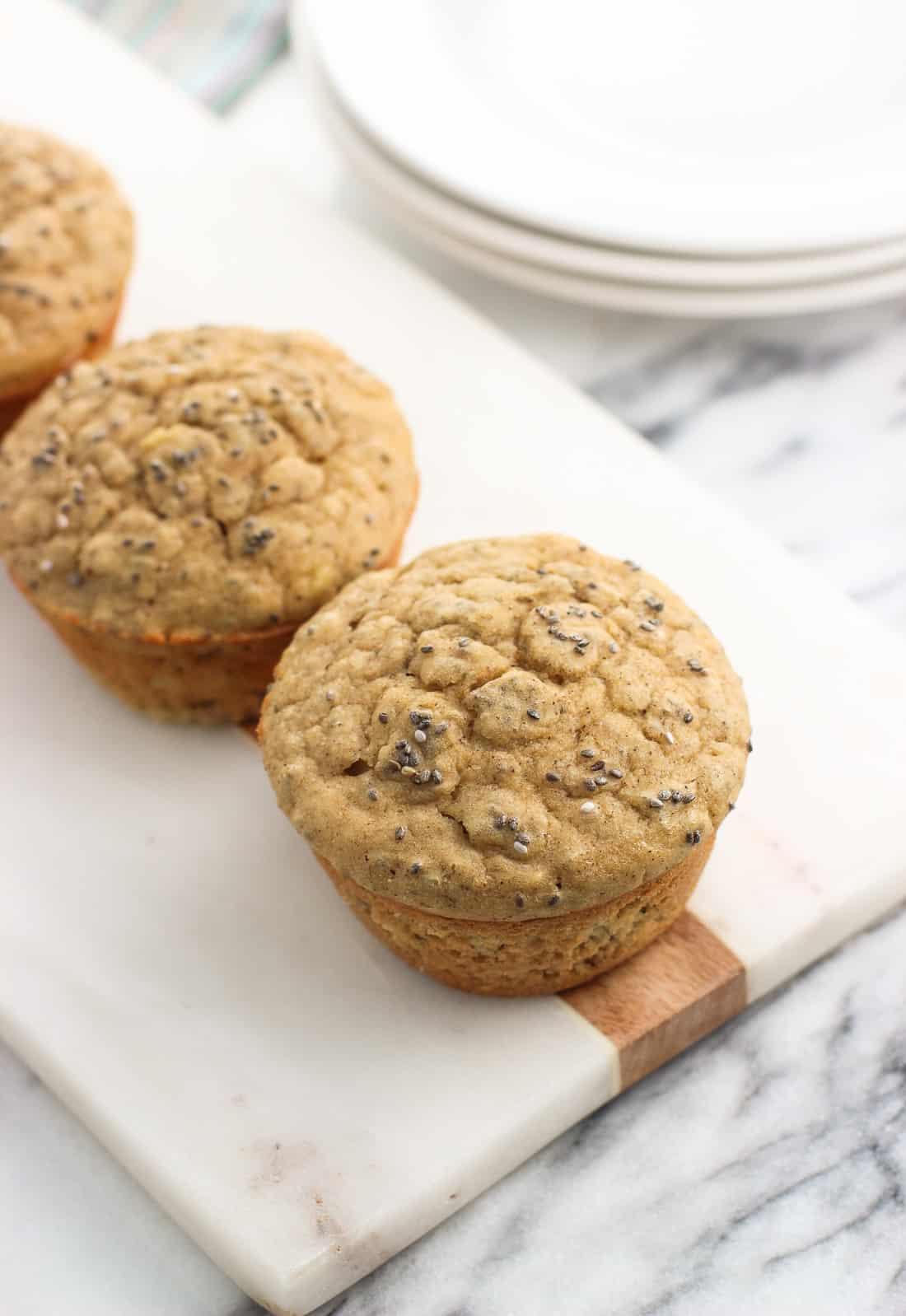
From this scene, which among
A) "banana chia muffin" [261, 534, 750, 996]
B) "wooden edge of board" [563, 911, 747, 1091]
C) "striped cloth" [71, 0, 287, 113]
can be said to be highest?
"striped cloth" [71, 0, 287, 113]

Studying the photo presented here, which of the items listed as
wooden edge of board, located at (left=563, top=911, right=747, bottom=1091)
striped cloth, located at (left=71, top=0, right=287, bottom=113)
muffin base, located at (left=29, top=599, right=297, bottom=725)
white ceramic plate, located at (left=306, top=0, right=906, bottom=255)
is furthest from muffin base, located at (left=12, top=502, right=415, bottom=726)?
striped cloth, located at (left=71, top=0, right=287, bottom=113)

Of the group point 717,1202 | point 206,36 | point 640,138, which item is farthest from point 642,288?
point 717,1202

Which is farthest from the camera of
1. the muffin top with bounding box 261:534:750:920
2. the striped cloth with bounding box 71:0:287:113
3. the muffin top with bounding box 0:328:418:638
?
the striped cloth with bounding box 71:0:287:113

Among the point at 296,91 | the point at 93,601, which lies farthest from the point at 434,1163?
the point at 296,91

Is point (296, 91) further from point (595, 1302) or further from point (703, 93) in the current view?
point (595, 1302)

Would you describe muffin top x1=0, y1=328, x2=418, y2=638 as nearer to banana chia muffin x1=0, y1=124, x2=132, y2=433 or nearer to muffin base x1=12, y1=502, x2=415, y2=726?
muffin base x1=12, y1=502, x2=415, y2=726

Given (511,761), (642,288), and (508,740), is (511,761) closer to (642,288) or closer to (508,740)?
(508,740)
